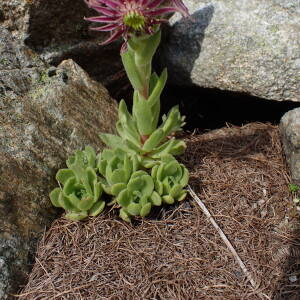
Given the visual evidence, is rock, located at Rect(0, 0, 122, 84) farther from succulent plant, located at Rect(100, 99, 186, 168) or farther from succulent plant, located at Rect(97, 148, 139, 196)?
succulent plant, located at Rect(97, 148, 139, 196)

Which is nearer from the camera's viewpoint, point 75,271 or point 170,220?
point 75,271

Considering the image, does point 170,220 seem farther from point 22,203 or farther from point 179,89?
point 179,89

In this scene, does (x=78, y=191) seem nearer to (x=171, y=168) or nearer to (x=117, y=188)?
(x=117, y=188)

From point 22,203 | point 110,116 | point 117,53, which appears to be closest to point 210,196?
point 110,116

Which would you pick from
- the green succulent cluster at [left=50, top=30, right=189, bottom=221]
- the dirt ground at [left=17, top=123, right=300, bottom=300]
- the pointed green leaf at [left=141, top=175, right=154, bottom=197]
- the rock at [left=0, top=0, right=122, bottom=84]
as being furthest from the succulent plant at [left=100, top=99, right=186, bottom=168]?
the rock at [left=0, top=0, right=122, bottom=84]

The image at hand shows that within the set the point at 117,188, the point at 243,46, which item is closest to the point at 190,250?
the point at 117,188

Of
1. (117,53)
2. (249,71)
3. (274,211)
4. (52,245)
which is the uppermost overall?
(117,53)

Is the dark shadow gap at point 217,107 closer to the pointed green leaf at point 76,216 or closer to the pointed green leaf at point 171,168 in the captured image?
the pointed green leaf at point 171,168

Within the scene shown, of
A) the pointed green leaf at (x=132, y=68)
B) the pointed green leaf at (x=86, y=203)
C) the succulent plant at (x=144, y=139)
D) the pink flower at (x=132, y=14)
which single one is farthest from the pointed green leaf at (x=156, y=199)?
the pink flower at (x=132, y=14)
